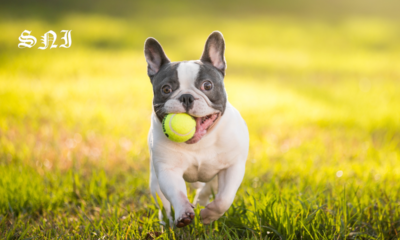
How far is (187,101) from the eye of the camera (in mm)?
2783

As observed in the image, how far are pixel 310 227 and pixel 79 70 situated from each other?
324 inches

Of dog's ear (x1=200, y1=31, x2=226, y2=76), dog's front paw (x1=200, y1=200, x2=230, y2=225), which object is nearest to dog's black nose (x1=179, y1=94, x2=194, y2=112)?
dog's ear (x1=200, y1=31, x2=226, y2=76)

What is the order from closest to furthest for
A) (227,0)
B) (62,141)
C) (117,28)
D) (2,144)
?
(2,144) → (62,141) → (117,28) → (227,0)

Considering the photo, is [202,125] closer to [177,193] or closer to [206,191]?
[177,193]

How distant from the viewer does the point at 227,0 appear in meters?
22.3

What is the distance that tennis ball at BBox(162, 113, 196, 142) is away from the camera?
2.68 metres

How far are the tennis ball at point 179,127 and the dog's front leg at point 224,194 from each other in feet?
1.53

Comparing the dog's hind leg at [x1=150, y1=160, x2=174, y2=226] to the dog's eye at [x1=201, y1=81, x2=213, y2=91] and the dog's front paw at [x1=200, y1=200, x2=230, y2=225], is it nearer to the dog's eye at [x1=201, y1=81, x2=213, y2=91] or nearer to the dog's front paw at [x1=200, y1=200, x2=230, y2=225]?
the dog's front paw at [x1=200, y1=200, x2=230, y2=225]

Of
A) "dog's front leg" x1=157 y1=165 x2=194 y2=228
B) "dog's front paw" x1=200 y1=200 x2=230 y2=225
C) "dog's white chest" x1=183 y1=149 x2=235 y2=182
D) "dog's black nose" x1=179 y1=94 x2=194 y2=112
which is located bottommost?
"dog's front paw" x1=200 y1=200 x2=230 y2=225

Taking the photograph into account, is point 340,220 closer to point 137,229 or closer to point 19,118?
point 137,229

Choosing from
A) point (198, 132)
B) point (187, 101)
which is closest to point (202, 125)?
point (198, 132)

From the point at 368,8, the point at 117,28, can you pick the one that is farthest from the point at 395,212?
the point at 368,8

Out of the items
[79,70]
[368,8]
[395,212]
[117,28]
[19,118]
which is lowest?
[395,212]

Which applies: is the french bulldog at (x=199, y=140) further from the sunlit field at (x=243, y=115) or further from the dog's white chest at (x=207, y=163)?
the sunlit field at (x=243, y=115)
